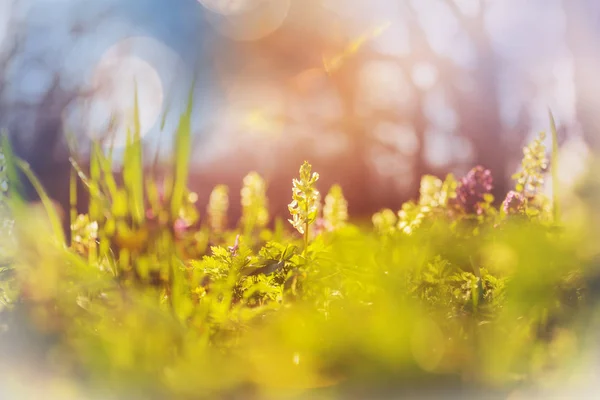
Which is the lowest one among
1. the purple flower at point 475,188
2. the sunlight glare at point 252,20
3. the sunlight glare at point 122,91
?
the purple flower at point 475,188

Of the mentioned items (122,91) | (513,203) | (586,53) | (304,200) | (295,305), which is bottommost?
(295,305)

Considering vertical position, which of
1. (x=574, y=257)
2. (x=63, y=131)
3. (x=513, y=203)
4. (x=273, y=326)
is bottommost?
(x=273, y=326)

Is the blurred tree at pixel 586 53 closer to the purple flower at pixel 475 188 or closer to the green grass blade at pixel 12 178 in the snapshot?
the purple flower at pixel 475 188

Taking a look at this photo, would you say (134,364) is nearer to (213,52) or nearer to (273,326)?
Answer: (273,326)

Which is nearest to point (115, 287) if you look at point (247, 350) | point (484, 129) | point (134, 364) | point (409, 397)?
point (134, 364)

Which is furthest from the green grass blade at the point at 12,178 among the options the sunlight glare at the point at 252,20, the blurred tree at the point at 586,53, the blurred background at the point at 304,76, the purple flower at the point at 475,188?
the blurred tree at the point at 586,53

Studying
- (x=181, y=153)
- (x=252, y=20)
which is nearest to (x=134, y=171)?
(x=181, y=153)

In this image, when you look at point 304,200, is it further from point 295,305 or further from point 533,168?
point 533,168
